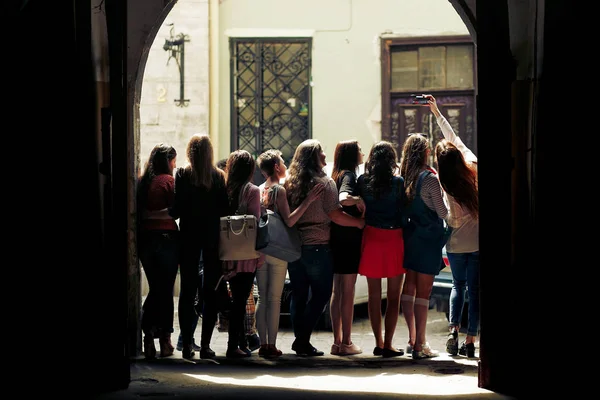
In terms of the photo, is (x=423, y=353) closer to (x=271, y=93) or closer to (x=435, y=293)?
(x=435, y=293)

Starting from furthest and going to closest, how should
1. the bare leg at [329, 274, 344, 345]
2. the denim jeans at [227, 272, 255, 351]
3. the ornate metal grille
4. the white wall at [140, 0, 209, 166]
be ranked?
the ornate metal grille
the white wall at [140, 0, 209, 166]
the bare leg at [329, 274, 344, 345]
the denim jeans at [227, 272, 255, 351]

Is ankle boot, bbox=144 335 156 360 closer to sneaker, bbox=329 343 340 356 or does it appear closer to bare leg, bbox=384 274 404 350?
sneaker, bbox=329 343 340 356

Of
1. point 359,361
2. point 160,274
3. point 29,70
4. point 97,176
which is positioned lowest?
point 359,361

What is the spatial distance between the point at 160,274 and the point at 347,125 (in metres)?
7.06

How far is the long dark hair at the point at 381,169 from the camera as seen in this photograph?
8.77m

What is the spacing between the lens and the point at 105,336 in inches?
281

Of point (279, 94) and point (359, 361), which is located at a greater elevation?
point (279, 94)

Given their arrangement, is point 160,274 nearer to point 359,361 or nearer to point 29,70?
point 359,361

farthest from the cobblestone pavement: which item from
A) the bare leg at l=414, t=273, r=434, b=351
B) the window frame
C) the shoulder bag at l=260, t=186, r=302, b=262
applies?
the window frame

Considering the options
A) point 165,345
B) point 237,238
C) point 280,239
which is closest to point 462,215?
point 280,239

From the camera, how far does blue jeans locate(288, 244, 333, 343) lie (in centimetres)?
877

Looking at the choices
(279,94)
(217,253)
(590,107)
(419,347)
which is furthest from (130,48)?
(279,94)

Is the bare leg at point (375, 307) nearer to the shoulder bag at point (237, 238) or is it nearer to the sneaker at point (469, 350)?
the sneaker at point (469, 350)

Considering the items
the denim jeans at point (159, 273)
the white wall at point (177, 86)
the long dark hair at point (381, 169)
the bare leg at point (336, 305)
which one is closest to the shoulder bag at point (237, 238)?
the denim jeans at point (159, 273)
